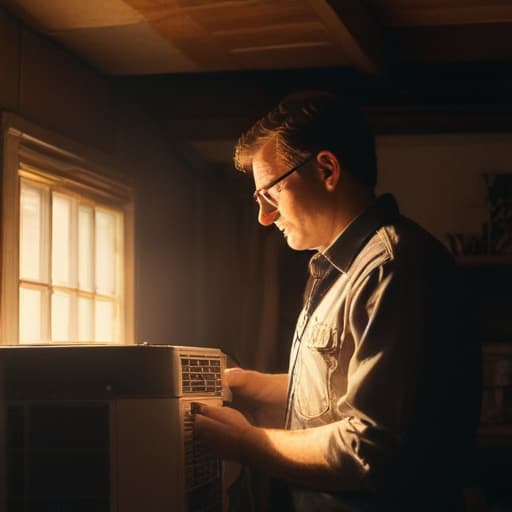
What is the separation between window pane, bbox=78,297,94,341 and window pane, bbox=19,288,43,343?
0.78 ft

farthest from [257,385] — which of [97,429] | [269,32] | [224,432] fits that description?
[269,32]

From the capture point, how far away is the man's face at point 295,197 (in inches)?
Answer: 66.8

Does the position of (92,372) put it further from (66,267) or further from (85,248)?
(85,248)

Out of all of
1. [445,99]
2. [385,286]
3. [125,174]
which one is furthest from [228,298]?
[385,286]

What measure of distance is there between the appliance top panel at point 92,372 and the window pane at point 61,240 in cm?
85

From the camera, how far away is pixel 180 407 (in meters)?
1.58

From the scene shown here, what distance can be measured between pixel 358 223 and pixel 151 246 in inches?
63.1

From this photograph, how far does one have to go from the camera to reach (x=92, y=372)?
5.19 feet

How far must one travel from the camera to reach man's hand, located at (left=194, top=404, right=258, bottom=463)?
1566mm

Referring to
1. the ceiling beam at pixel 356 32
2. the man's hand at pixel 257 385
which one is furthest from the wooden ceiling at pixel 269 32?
the man's hand at pixel 257 385

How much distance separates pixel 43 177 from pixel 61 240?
0.21m

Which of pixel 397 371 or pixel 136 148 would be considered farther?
pixel 136 148

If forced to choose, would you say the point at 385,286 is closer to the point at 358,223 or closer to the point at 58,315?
the point at 358,223

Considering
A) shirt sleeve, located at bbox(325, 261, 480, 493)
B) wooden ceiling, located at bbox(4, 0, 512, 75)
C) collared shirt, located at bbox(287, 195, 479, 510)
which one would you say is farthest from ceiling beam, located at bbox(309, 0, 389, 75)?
shirt sleeve, located at bbox(325, 261, 480, 493)
